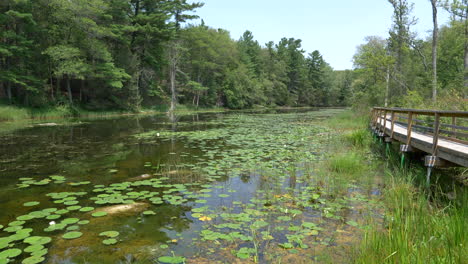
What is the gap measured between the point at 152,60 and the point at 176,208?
1426 inches

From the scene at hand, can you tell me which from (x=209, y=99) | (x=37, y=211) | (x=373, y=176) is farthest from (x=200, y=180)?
(x=209, y=99)

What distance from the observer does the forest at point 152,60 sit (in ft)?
71.7

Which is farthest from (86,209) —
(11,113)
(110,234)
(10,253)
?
(11,113)

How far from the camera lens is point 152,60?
37.6m

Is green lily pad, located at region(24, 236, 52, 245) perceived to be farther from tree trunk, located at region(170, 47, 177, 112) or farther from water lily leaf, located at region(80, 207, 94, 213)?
tree trunk, located at region(170, 47, 177, 112)

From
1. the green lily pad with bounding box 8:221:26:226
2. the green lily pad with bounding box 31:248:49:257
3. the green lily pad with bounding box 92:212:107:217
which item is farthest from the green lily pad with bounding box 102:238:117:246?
the green lily pad with bounding box 8:221:26:226

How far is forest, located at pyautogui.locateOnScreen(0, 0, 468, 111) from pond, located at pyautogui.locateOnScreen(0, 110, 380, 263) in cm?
878

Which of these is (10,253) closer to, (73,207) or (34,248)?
(34,248)

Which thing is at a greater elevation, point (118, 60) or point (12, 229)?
point (118, 60)

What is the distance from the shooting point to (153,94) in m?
37.1

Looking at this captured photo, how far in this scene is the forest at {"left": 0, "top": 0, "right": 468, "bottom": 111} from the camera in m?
21.9

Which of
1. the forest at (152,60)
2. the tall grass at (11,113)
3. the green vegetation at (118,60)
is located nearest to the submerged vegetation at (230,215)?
the forest at (152,60)

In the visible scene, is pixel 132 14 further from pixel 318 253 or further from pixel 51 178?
pixel 318 253

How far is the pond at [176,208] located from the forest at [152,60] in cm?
878
